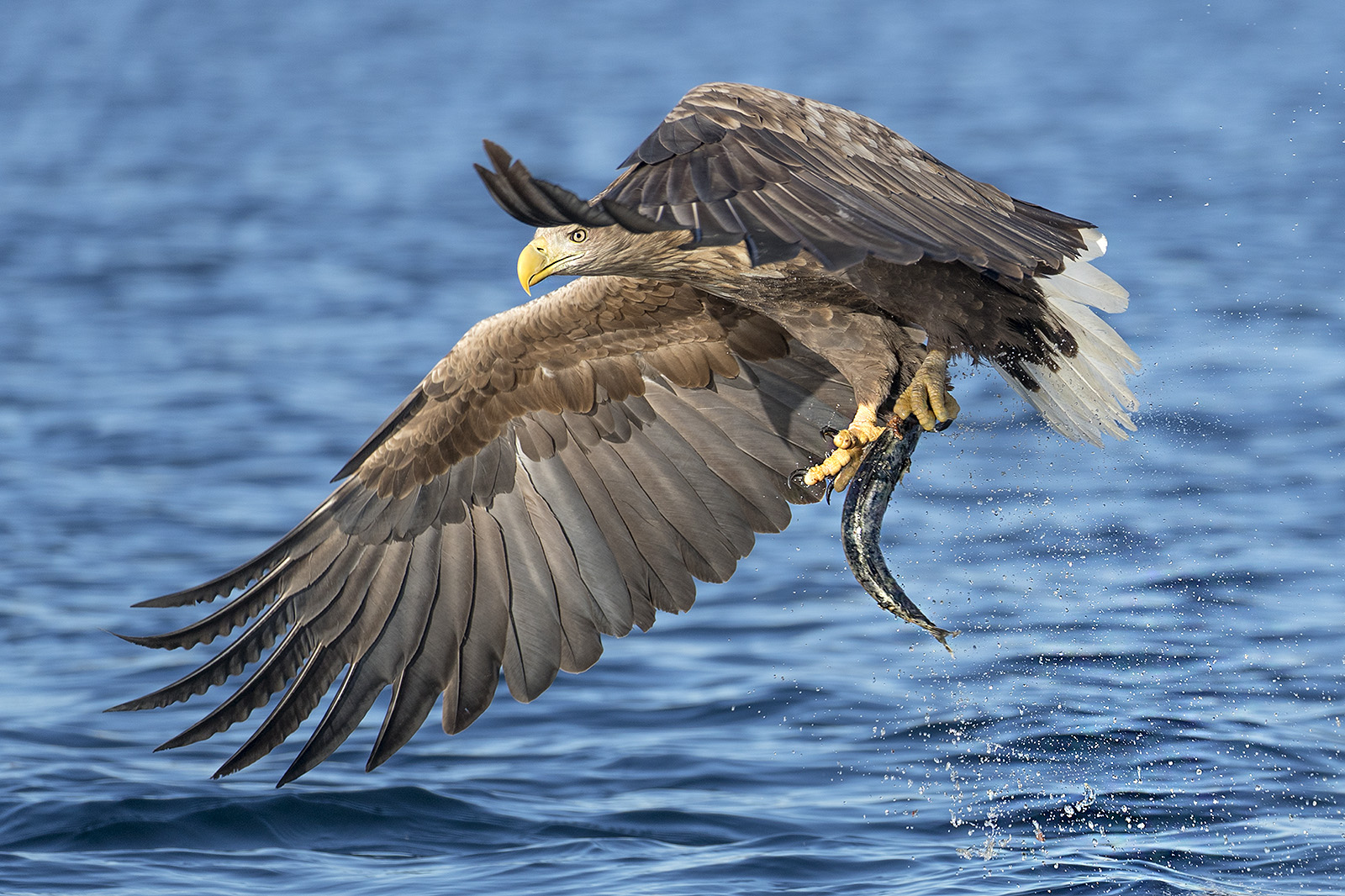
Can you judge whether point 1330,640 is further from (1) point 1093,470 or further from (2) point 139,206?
(2) point 139,206

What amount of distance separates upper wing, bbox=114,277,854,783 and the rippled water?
68 centimetres

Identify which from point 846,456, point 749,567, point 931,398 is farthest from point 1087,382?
point 749,567

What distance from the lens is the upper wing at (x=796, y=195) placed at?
3.56m

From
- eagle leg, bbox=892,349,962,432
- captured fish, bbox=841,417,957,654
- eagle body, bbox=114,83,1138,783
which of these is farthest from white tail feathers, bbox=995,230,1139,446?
captured fish, bbox=841,417,957,654

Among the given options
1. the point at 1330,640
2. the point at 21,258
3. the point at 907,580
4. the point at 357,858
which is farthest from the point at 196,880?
the point at 21,258

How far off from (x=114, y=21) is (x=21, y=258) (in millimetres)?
13928

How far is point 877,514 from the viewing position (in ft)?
15.3

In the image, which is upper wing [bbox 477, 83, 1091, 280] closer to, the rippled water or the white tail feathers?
the white tail feathers

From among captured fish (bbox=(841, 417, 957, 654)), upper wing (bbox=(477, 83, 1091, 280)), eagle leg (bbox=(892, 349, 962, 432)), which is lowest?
captured fish (bbox=(841, 417, 957, 654))

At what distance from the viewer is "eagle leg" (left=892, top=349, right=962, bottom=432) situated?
4.75 metres

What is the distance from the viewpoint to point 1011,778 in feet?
19.4

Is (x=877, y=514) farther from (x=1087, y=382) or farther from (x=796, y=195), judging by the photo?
(x=796, y=195)

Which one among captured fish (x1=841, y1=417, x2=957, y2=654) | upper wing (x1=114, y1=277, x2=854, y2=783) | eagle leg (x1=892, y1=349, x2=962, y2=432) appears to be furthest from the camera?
upper wing (x1=114, y1=277, x2=854, y2=783)

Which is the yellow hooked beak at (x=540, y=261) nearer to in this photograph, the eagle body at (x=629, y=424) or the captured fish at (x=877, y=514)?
the eagle body at (x=629, y=424)
